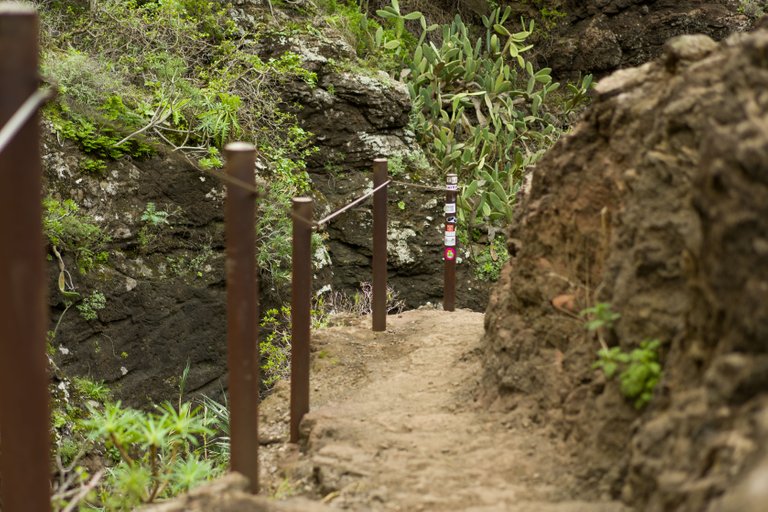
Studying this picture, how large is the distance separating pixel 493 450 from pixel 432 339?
7.34ft

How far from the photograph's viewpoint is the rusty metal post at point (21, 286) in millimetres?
2689

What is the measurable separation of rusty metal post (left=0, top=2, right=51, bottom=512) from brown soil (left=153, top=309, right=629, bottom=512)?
548mm

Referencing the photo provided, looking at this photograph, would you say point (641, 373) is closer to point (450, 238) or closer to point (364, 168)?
point (450, 238)

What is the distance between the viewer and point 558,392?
3.86m

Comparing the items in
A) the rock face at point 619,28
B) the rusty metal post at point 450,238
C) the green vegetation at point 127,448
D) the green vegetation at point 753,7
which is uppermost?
the green vegetation at point 753,7

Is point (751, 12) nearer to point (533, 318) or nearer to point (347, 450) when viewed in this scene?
point (533, 318)

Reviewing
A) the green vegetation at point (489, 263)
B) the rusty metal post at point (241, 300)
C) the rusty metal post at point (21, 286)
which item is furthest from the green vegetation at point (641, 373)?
the green vegetation at point (489, 263)

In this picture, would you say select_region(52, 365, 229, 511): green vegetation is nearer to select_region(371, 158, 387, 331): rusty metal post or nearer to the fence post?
the fence post

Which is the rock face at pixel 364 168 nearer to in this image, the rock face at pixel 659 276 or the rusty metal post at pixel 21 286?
the rock face at pixel 659 276

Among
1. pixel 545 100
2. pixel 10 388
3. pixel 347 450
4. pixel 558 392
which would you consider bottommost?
pixel 347 450

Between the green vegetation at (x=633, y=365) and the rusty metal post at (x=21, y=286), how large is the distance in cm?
203

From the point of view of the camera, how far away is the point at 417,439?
412 centimetres

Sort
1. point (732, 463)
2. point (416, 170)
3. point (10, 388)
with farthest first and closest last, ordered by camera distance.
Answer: point (416, 170) → point (10, 388) → point (732, 463)

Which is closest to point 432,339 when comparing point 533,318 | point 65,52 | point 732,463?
point 533,318
